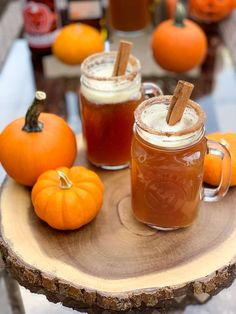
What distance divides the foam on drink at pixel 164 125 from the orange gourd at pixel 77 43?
575 millimetres

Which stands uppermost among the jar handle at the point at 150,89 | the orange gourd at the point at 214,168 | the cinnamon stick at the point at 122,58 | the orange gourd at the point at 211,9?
the cinnamon stick at the point at 122,58

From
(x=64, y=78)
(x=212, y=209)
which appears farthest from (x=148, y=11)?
(x=212, y=209)

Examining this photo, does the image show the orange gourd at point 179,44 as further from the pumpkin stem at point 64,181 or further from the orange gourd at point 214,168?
the pumpkin stem at point 64,181

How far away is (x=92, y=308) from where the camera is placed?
0.75 m

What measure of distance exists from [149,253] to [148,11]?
89 cm

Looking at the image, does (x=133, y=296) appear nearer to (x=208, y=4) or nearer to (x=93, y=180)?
(x=93, y=180)

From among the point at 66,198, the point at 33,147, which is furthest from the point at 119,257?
the point at 33,147

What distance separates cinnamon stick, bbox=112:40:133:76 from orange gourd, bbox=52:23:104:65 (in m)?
0.47

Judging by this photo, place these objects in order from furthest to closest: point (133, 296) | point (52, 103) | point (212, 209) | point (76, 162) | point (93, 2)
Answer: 1. point (93, 2)
2. point (52, 103)
3. point (76, 162)
4. point (212, 209)
5. point (133, 296)

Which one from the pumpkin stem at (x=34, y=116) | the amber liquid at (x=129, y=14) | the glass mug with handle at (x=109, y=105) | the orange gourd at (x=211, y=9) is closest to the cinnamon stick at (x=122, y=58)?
the glass mug with handle at (x=109, y=105)

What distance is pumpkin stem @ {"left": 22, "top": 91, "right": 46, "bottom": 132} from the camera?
76 cm

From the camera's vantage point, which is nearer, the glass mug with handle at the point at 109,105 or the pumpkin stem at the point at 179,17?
A: the glass mug with handle at the point at 109,105

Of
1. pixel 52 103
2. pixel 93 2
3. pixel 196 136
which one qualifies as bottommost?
pixel 52 103

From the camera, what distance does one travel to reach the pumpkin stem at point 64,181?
0.74 m
